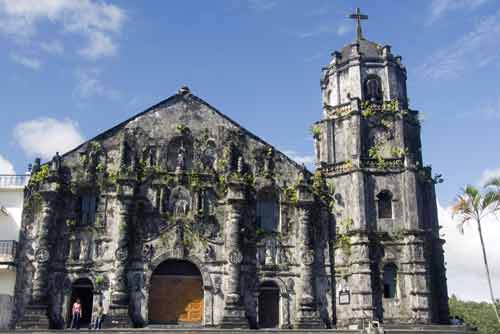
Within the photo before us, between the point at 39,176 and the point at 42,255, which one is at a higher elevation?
the point at 39,176

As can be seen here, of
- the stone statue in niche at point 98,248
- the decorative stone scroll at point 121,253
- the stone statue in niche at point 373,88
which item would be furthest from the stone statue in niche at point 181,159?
the stone statue in niche at point 373,88

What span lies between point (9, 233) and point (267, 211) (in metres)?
11.9


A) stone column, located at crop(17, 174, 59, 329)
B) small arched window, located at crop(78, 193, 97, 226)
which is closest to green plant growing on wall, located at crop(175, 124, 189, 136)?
small arched window, located at crop(78, 193, 97, 226)

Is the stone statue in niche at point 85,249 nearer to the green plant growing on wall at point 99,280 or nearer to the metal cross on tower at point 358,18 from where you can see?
the green plant growing on wall at point 99,280

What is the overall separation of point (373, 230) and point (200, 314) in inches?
345

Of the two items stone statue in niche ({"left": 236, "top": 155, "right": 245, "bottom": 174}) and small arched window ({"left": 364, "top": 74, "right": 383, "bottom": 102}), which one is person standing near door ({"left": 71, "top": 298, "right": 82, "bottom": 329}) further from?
small arched window ({"left": 364, "top": 74, "right": 383, "bottom": 102})

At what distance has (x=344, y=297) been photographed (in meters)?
25.4

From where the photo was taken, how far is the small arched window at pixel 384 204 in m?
26.3

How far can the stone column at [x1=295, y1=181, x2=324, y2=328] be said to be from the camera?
81.9ft

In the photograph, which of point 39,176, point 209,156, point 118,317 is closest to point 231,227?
point 209,156

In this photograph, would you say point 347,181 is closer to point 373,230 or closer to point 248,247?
point 373,230

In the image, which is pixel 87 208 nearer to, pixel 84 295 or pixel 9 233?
pixel 9 233

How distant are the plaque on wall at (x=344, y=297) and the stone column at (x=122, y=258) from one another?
9498 mm

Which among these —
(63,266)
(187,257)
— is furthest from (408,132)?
(63,266)
